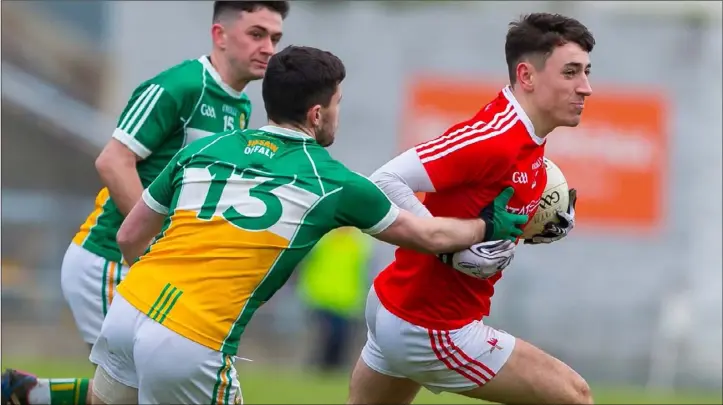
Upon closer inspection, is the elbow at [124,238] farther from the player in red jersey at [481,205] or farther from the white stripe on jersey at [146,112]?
the player in red jersey at [481,205]

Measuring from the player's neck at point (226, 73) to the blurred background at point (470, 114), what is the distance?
12.1m

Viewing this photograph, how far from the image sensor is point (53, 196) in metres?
21.7

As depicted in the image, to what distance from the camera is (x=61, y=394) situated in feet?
21.7

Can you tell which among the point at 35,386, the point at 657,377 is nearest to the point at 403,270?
the point at 35,386

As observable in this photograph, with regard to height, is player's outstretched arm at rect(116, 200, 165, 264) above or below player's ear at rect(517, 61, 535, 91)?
below

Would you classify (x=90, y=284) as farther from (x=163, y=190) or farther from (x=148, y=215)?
(x=163, y=190)

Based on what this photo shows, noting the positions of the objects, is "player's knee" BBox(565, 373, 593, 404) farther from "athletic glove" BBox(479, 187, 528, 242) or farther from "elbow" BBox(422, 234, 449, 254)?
"elbow" BBox(422, 234, 449, 254)

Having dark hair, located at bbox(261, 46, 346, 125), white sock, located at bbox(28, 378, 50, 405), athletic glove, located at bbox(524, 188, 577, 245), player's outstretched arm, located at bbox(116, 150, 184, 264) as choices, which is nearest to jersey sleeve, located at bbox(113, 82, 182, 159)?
player's outstretched arm, located at bbox(116, 150, 184, 264)

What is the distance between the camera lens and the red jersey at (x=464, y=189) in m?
5.54

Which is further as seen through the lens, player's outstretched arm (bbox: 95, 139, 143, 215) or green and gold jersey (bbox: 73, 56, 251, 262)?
green and gold jersey (bbox: 73, 56, 251, 262)

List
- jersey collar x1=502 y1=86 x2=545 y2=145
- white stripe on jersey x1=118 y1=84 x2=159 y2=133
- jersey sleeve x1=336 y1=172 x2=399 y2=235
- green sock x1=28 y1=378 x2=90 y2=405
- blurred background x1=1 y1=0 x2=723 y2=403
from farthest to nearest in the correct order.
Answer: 1. blurred background x1=1 y1=0 x2=723 y2=403
2. green sock x1=28 y1=378 x2=90 y2=405
3. white stripe on jersey x1=118 y1=84 x2=159 y2=133
4. jersey collar x1=502 y1=86 x2=545 y2=145
5. jersey sleeve x1=336 y1=172 x2=399 y2=235

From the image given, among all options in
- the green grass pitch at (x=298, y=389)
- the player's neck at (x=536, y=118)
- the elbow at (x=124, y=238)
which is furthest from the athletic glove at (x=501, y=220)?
the green grass pitch at (x=298, y=389)

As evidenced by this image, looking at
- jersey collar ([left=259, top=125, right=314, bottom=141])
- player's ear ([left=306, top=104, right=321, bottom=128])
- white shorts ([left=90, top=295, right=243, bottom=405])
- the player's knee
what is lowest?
the player's knee

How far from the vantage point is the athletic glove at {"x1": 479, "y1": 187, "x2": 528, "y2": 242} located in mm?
5395
